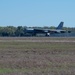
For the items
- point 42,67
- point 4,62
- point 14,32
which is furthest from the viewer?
point 14,32

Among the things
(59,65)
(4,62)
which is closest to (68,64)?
(59,65)

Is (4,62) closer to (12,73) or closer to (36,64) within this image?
(36,64)

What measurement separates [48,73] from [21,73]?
1.23 meters

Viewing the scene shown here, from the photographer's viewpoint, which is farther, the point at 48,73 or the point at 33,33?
the point at 33,33

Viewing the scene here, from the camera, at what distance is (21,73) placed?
53.7ft

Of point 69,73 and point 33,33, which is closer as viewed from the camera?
point 69,73

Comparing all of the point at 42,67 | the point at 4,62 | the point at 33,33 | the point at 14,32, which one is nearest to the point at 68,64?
the point at 42,67

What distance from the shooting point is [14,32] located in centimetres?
18200

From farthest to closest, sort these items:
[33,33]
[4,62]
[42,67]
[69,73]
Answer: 1. [33,33]
2. [4,62]
3. [42,67]
4. [69,73]

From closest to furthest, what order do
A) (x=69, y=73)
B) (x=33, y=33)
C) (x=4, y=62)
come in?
(x=69, y=73) < (x=4, y=62) < (x=33, y=33)

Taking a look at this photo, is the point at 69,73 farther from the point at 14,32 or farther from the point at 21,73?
the point at 14,32

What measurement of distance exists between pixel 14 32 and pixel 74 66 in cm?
16322

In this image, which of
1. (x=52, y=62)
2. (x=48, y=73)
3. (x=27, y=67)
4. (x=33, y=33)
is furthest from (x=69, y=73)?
(x=33, y=33)

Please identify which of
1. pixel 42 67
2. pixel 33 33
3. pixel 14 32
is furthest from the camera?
pixel 14 32
